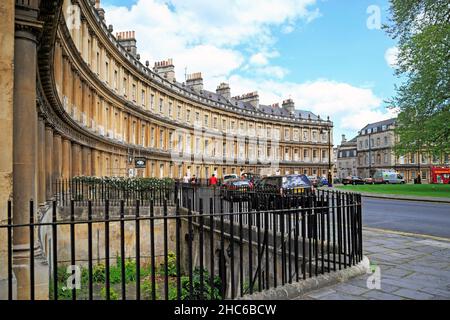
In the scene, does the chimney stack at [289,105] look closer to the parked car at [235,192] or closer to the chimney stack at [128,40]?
the chimney stack at [128,40]

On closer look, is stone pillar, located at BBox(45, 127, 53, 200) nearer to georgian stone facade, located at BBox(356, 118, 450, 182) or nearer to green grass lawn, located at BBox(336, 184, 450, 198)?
green grass lawn, located at BBox(336, 184, 450, 198)

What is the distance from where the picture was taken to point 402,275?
5.53 metres

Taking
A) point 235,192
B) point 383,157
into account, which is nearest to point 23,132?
point 235,192

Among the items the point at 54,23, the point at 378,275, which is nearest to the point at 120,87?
the point at 54,23

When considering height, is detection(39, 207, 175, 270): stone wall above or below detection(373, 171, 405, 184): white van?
below

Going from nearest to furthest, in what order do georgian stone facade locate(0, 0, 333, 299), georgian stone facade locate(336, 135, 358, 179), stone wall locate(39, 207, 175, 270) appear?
georgian stone facade locate(0, 0, 333, 299)
stone wall locate(39, 207, 175, 270)
georgian stone facade locate(336, 135, 358, 179)

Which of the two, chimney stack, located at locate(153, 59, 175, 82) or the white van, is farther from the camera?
the white van

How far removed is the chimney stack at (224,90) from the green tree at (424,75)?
4008 centimetres

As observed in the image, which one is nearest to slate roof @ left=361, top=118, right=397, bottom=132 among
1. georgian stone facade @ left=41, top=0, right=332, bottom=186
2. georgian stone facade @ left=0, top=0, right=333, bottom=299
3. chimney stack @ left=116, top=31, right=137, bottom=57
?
georgian stone facade @ left=0, top=0, right=333, bottom=299

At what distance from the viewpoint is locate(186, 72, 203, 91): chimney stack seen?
199 ft

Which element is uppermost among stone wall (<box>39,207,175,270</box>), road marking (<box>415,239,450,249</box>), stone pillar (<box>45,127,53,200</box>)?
stone pillar (<box>45,127,53,200</box>)

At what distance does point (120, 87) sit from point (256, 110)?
1573 inches

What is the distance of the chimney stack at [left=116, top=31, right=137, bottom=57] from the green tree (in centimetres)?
2463
